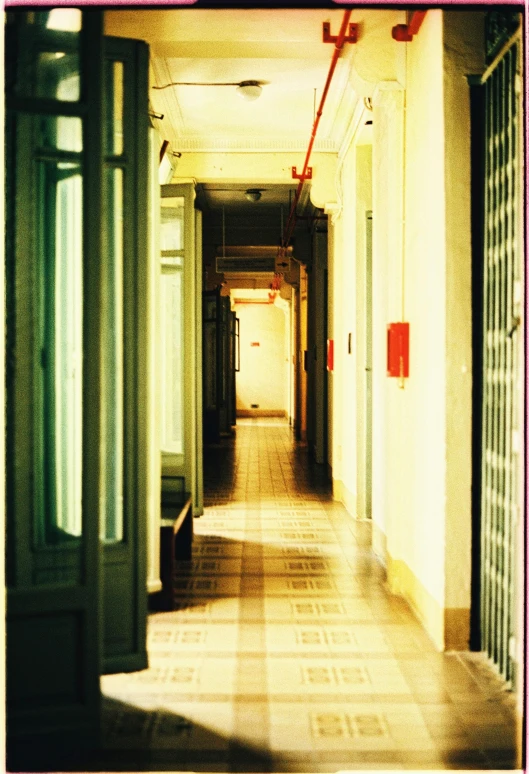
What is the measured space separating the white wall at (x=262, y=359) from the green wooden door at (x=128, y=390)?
16.0 metres

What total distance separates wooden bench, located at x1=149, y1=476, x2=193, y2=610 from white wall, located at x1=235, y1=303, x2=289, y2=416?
45.2 ft

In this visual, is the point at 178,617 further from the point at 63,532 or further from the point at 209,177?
the point at 209,177

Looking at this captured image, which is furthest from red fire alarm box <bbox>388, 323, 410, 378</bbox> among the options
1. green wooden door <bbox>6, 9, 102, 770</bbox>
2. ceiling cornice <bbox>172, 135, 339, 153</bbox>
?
ceiling cornice <bbox>172, 135, 339, 153</bbox>

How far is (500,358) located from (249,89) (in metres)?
3.41

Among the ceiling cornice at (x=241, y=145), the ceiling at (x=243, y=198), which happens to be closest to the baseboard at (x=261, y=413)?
the ceiling at (x=243, y=198)

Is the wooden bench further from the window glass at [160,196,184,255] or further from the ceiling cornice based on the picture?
the ceiling cornice

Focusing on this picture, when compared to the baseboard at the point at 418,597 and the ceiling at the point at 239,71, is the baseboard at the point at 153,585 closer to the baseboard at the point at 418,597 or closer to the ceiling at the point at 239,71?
the baseboard at the point at 418,597

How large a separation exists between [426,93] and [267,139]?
346 centimetres

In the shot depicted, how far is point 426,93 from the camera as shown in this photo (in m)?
3.71

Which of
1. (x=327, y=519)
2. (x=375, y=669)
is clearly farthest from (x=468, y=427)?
(x=327, y=519)

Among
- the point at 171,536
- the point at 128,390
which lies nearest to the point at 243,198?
the point at 171,536

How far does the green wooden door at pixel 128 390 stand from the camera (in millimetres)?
2973

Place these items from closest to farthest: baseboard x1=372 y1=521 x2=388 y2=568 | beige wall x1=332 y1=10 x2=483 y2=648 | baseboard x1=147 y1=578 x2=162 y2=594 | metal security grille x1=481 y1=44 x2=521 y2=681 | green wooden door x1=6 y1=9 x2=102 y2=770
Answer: green wooden door x1=6 y1=9 x2=102 y2=770 → metal security grille x1=481 y1=44 x2=521 y2=681 → beige wall x1=332 y1=10 x2=483 y2=648 → baseboard x1=147 y1=578 x2=162 y2=594 → baseboard x1=372 y1=521 x2=388 y2=568

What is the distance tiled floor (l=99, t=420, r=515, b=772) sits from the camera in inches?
96.0
